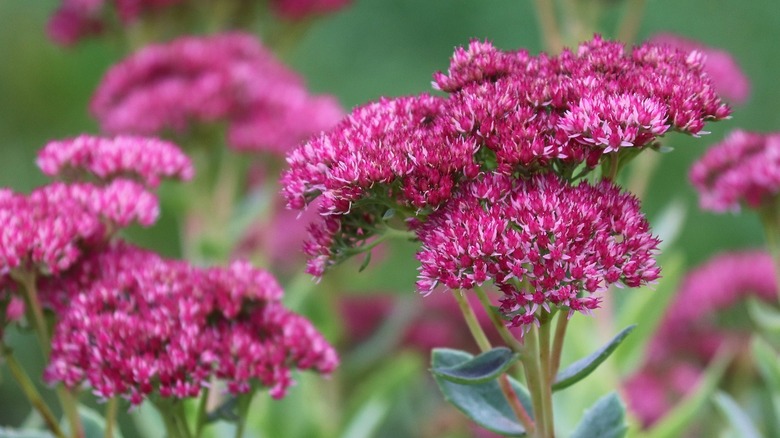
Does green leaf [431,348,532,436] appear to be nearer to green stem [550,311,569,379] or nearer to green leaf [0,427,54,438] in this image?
green stem [550,311,569,379]

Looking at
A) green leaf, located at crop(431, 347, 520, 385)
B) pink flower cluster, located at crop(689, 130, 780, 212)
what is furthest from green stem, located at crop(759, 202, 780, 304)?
green leaf, located at crop(431, 347, 520, 385)

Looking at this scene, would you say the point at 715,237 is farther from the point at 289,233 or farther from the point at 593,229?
the point at 593,229

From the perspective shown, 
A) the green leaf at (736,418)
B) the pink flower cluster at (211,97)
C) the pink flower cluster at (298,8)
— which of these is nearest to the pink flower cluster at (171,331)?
the green leaf at (736,418)

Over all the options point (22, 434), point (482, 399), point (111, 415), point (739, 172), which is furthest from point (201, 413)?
point (739, 172)

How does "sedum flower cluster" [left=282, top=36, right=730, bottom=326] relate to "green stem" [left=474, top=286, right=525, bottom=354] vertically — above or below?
above

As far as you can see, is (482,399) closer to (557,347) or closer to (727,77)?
(557,347)

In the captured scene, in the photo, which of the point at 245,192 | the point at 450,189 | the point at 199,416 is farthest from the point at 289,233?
the point at 450,189

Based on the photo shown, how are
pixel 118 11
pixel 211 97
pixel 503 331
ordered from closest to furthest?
pixel 503 331 < pixel 211 97 < pixel 118 11
